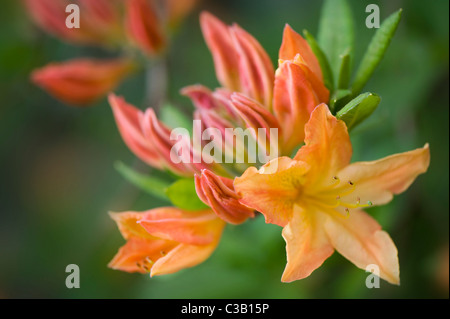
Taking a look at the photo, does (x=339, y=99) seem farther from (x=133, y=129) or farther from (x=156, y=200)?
(x=156, y=200)

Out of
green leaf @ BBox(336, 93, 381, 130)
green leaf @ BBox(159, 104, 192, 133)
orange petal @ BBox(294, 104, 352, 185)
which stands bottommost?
orange petal @ BBox(294, 104, 352, 185)

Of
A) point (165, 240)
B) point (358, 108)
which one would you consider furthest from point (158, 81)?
point (358, 108)

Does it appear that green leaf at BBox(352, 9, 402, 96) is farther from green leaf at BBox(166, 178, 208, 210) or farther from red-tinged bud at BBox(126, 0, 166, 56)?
red-tinged bud at BBox(126, 0, 166, 56)

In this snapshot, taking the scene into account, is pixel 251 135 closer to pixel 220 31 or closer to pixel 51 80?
pixel 220 31

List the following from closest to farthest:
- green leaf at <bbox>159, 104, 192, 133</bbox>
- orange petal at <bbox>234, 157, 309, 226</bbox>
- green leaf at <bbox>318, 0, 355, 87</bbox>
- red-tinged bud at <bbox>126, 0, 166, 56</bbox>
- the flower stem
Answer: orange petal at <bbox>234, 157, 309, 226</bbox>, green leaf at <bbox>318, 0, 355, 87</bbox>, green leaf at <bbox>159, 104, 192, 133</bbox>, red-tinged bud at <bbox>126, 0, 166, 56</bbox>, the flower stem

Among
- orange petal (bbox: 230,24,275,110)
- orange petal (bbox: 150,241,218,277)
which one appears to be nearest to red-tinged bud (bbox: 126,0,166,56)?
orange petal (bbox: 230,24,275,110)

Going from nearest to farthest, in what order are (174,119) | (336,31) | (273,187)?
(273,187) < (336,31) < (174,119)

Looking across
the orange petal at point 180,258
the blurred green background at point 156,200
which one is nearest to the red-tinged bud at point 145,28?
the blurred green background at point 156,200
